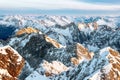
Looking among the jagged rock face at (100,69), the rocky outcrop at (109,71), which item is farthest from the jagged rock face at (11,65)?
the rocky outcrop at (109,71)

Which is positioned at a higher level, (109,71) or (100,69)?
(100,69)

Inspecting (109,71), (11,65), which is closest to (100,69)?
(109,71)


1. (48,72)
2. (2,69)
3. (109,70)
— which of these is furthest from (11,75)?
(48,72)

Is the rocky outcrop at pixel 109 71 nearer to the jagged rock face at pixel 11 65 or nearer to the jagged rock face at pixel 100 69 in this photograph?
the jagged rock face at pixel 100 69

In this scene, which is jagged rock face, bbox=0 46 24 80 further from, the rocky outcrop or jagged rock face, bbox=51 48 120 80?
the rocky outcrop

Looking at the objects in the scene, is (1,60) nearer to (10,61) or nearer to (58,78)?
(10,61)

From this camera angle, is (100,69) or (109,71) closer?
(109,71)

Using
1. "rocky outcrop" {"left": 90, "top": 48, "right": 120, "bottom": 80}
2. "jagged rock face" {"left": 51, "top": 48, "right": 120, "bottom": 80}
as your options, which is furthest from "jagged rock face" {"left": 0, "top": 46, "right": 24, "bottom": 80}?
"rocky outcrop" {"left": 90, "top": 48, "right": 120, "bottom": 80}

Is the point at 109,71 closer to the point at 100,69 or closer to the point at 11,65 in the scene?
the point at 100,69
